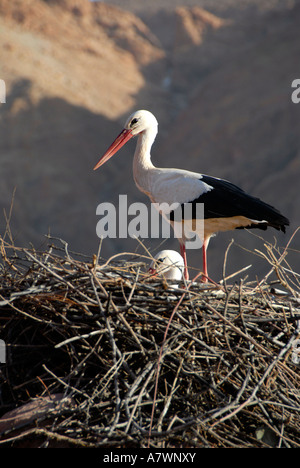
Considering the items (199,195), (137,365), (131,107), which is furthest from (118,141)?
(131,107)

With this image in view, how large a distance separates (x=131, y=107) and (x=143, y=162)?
17.0m

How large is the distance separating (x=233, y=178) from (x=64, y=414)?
1557cm

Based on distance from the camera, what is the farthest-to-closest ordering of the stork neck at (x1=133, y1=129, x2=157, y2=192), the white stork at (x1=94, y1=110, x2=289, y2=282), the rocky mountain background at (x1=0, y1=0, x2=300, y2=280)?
the rocky mountain background at (x1=0, y1=0, x2=300, y2=280) < the stork neck at (x1=133, y1=129, x2=157, y2=192) < the white stork at (x1=94, y1=110, x2=289, y2=282)

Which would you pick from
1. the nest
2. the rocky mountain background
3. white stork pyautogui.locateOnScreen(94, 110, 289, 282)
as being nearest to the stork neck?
white stork pyautogui.locateOnScreen(94, 110, 289, 282)

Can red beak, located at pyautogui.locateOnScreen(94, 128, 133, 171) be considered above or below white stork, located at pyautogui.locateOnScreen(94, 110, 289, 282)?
above

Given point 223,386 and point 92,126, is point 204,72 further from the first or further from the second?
point 223,386

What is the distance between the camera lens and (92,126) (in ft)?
66.2

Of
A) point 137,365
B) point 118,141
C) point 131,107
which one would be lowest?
point 137,365

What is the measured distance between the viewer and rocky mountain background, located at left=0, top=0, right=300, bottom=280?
17406 mm

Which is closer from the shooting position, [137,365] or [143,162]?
[137,365]

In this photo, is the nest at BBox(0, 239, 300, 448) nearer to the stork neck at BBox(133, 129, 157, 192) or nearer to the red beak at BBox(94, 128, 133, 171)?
the stork neck at BBox(133, 129, 157, 192)

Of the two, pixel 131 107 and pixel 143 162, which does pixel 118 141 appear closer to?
pixel 143 162

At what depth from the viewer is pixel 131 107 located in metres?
21.3

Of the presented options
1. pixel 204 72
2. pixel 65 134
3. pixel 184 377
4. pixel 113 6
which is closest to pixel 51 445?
pixel 184 377
